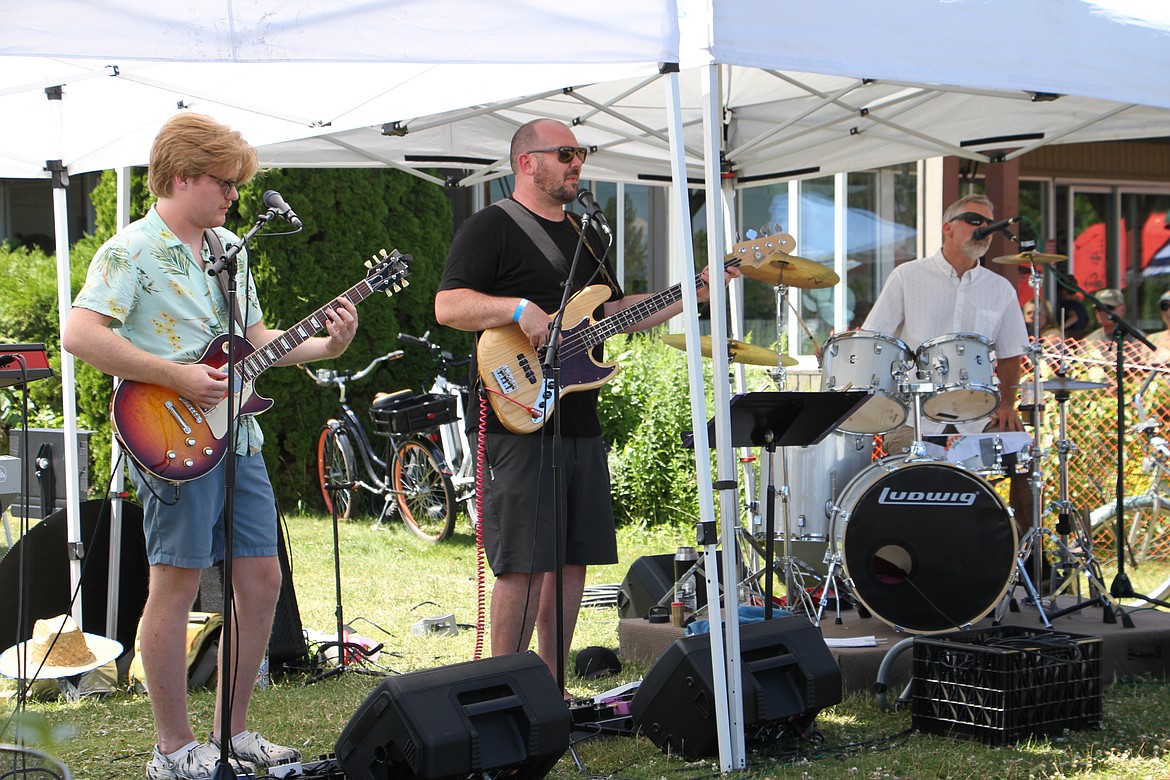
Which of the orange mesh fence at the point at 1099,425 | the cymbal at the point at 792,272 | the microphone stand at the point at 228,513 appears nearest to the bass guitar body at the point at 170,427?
the microphone stand at the point at 228,513

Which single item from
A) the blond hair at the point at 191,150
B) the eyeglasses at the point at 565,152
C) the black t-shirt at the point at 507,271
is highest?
the eyeglasses at the point at 565,152

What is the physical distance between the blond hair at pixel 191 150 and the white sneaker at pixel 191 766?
1.58m

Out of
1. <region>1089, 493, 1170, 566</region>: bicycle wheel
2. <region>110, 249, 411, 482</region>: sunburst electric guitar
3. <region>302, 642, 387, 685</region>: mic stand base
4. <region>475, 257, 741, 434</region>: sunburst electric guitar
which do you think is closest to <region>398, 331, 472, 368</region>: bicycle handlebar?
<region>302, 642, 387, 685</region>: mic stand base

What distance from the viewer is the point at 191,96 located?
482 cm

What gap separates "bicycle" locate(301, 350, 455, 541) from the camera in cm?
882

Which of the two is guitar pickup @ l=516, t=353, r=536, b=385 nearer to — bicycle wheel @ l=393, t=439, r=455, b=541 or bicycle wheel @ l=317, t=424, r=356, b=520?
bicycle wheel @ l=393, t=439, r=455, b=541

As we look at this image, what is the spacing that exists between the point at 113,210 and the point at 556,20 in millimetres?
6628

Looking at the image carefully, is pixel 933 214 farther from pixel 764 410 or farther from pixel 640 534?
pixel 764 410

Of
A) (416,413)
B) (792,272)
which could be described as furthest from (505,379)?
(416,413)

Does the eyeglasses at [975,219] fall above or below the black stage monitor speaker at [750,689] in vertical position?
above

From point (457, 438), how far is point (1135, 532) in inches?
180

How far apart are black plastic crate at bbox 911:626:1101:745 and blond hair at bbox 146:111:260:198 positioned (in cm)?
278

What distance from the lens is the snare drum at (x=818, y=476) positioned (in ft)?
20.8

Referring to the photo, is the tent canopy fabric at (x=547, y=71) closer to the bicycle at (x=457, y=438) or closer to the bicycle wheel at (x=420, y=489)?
the bicycle at (x=457, y=438)
